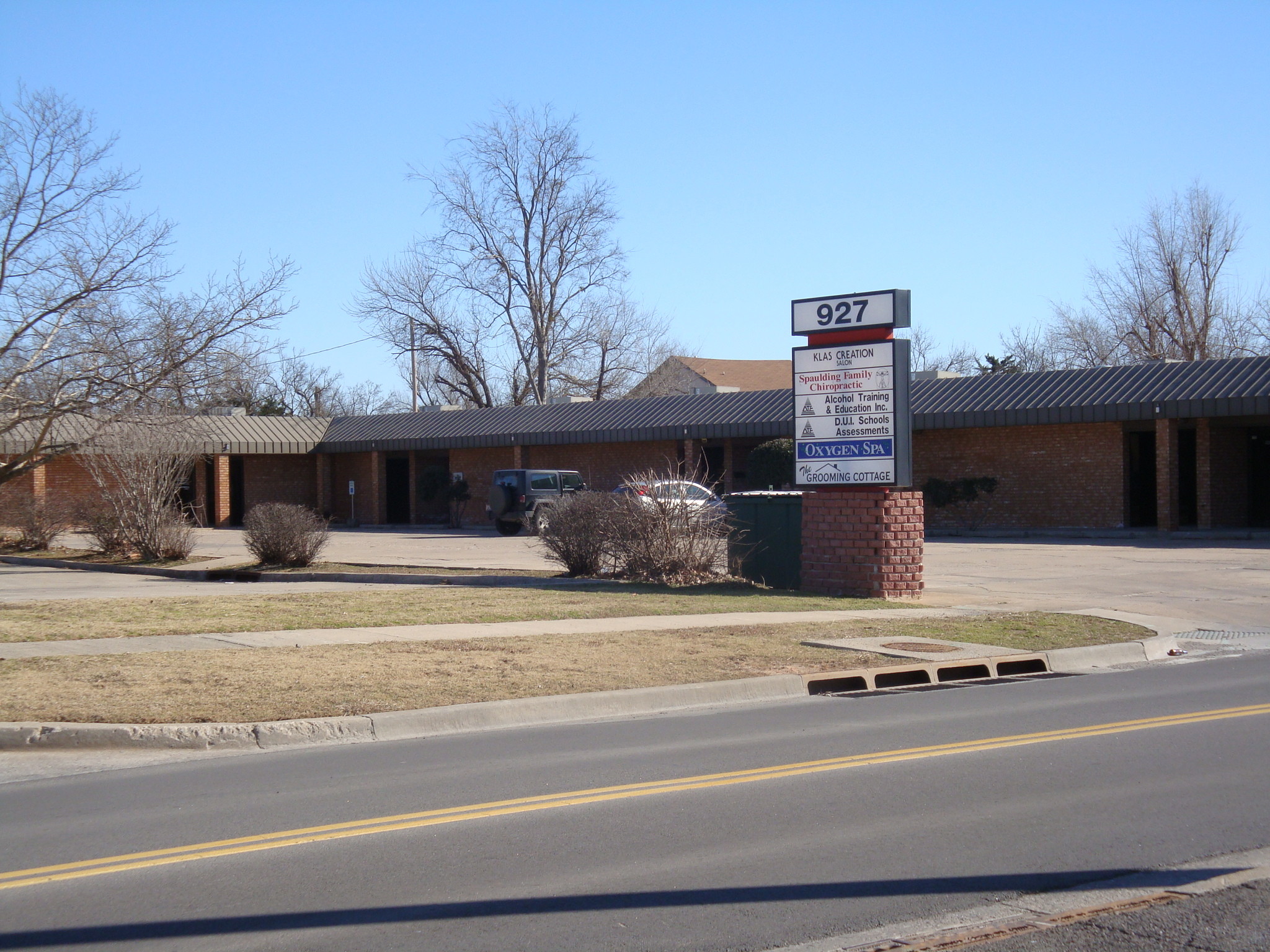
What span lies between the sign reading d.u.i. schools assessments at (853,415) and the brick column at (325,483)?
1333 inches

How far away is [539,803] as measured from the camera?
7094mm

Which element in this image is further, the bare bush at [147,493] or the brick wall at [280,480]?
the brick wall at [280,480]

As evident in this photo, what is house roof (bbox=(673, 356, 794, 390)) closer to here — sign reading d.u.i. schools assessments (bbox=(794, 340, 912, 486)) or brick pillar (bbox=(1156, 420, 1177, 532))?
brick pillar (bbox=(1156, 420, 1177, 532))

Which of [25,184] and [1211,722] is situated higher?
[25,184]

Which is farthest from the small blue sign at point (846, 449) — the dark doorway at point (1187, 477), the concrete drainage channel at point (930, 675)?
the dark doorway at point (1187, 477)

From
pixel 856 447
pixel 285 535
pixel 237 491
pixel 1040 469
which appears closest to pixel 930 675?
pixel 856 447

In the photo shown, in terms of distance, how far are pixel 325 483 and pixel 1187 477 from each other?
3183 centimetres

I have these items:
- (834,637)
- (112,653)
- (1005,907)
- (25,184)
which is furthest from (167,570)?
(1005,907)

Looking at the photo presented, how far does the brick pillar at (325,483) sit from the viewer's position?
49156mm

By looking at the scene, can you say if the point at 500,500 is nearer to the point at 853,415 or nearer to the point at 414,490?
the point at 414,490

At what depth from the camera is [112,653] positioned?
38.9ft

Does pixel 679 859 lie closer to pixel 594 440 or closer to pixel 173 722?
pixel 173 722

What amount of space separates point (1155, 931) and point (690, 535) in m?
14.5

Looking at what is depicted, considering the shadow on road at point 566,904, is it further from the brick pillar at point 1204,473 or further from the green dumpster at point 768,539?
the brick pillar at point 1204,473
